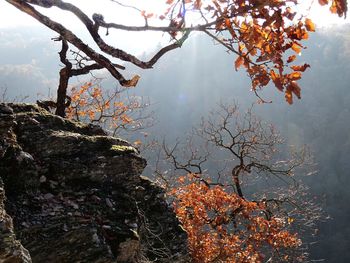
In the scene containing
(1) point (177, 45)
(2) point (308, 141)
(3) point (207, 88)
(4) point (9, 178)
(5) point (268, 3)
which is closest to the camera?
(5) point (268, 3)

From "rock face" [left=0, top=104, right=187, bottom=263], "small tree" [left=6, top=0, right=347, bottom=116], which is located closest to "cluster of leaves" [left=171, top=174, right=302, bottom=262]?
"rock face" [left=0, top=104, right=187, bottom=263]

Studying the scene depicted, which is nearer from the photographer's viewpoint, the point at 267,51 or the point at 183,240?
the point at 267,51

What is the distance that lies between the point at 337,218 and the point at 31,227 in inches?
2602

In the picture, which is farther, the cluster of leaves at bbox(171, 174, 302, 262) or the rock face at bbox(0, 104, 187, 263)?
the cluster of leaves at bbox(171, 174, 302, 262)

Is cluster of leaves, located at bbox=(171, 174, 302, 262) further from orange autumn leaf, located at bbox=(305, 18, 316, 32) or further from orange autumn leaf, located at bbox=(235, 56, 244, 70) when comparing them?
orange autumn leaf, located at bbox=(305, 18, 316, 32)

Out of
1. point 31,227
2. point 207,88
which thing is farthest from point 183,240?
point 207,88

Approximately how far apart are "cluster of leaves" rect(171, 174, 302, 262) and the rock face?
5.36 m

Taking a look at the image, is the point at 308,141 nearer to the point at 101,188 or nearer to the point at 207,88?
the point at 207,88

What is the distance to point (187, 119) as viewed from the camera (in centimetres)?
9706

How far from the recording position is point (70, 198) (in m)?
4.95

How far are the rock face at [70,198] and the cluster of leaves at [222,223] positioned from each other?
536 centimetres

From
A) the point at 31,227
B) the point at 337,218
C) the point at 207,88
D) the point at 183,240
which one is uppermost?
the point at 207,88

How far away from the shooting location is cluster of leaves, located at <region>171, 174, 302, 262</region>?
12023mm

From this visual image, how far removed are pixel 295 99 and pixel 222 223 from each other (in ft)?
256
